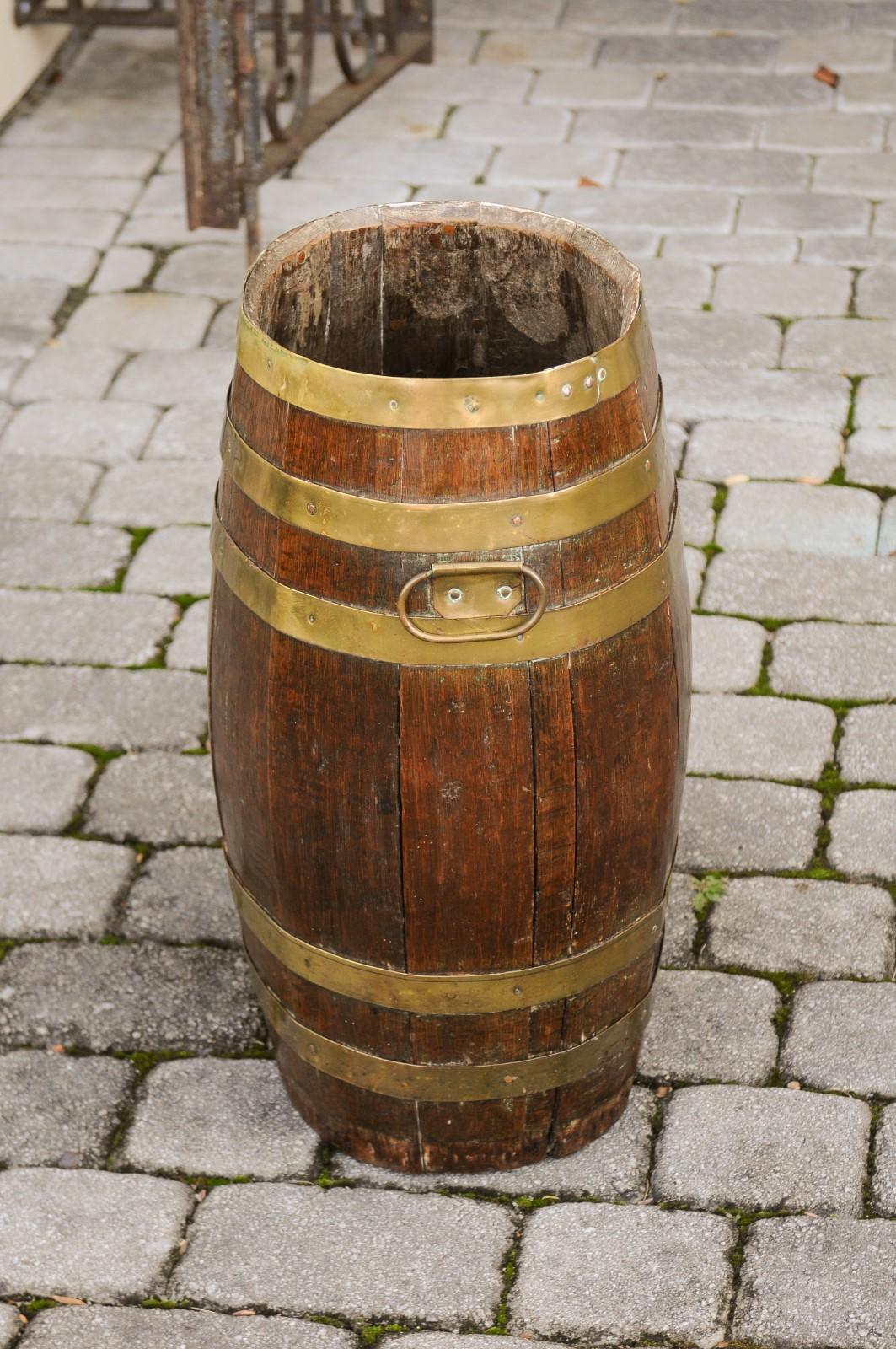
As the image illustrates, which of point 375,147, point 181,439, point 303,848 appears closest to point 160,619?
point 181,439

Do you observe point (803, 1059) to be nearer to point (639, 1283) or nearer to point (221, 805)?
point (639, 1283)

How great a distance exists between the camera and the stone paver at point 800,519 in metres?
4.16

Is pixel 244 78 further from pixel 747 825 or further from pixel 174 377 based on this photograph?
pixel 747 825

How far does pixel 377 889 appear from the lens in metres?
2.40

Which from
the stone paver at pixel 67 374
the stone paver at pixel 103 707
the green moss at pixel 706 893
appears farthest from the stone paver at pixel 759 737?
the stone paver at pixel 67 374

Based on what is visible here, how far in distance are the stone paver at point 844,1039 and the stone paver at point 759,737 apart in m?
0.60

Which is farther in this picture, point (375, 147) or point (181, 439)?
point (375, 147)

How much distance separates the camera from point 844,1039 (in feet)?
9.68

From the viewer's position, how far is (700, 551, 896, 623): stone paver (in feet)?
13.0

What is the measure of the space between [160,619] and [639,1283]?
6.68ft

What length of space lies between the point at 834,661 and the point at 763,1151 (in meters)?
1.37

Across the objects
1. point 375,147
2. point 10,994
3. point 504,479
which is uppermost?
point 504,479

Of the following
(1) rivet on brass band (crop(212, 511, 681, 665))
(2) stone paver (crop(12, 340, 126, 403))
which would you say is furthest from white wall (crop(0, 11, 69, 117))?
(1) rivet on brass band (crop(212, 511, 681, 665))

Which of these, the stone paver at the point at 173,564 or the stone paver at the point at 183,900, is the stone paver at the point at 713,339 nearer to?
the stone paver at the point at 173,564
